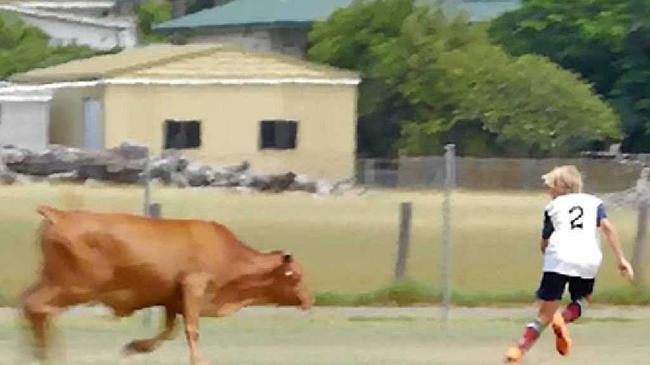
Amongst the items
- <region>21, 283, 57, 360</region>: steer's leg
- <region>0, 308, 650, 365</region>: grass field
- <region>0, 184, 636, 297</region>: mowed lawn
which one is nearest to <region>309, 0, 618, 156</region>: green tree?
<region>0, 184, 636, 297</region>: mowed lawn

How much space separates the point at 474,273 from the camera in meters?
26.0

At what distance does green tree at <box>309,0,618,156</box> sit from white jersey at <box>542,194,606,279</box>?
40.9m

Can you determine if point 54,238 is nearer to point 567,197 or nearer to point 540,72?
point 567,197

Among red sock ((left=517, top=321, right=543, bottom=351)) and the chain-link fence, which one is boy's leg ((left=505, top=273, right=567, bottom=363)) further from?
the chain-link fence

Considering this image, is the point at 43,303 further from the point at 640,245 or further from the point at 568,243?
the point at 640,245

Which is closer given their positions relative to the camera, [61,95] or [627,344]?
[627,344]

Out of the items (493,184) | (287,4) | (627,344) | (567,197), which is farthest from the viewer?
(287,4)

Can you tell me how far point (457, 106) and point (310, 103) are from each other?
442cm

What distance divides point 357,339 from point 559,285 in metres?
3.91

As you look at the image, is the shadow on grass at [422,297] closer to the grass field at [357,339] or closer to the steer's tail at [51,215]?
the grass field at [357,339]

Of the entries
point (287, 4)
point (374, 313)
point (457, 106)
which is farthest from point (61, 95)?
point (374, 313)

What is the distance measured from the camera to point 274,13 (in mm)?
80062

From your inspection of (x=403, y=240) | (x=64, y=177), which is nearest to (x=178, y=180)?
(x=64, y=177)

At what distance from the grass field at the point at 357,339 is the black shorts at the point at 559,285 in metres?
0.84
